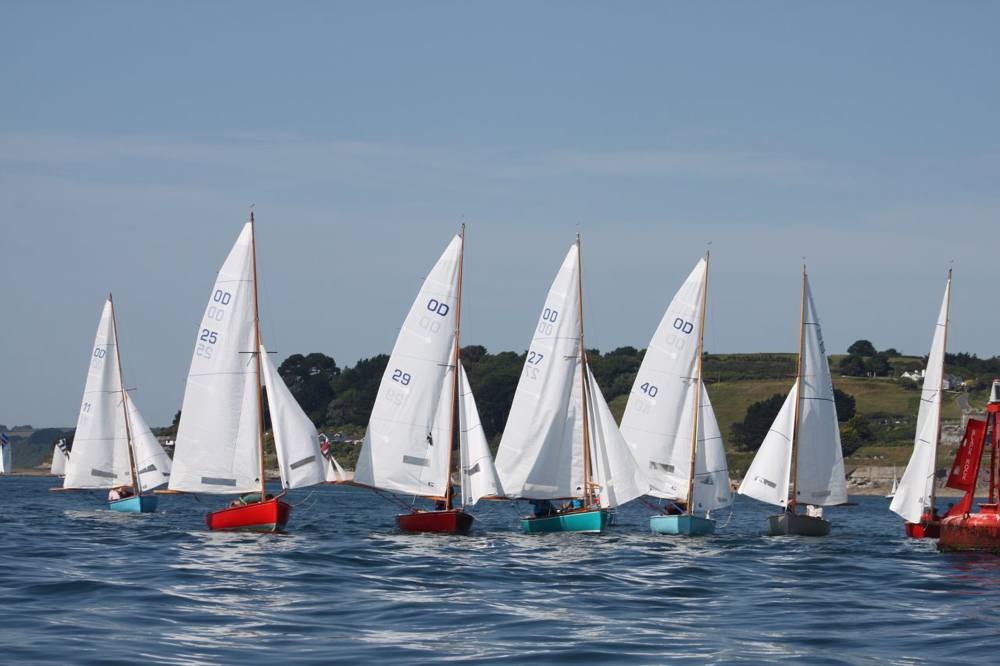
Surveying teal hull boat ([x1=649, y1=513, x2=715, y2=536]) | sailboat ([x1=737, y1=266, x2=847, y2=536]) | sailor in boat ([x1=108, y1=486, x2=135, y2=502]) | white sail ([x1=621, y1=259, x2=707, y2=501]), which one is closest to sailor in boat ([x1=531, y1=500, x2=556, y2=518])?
teal hull boat ([x1=649, y1=513, x2=715, y2=536])

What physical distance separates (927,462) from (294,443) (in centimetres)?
2350

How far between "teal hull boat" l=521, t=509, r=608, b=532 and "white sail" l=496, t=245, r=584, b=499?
3.13 feet

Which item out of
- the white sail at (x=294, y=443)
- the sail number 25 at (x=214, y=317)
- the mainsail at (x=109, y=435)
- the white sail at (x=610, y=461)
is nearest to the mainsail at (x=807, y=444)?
the white sail at (x=610, y=461)

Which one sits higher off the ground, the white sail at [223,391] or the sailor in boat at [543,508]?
the white sail at [223,391]

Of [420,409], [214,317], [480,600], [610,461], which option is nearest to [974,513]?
[610,461]

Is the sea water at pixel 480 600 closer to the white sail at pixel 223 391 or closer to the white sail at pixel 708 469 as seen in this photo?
the white sail at pixel 223 391

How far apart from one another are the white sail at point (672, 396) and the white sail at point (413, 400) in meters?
8.77

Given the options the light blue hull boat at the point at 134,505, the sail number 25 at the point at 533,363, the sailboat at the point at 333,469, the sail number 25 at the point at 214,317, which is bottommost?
the light blue hull boat at the point at 134,505

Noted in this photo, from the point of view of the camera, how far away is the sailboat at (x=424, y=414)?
42.8 m

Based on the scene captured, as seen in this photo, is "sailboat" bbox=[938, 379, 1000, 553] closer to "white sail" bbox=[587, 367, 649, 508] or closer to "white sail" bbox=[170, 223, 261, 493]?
"white sail" bbox=[587, 367, 649, 508]

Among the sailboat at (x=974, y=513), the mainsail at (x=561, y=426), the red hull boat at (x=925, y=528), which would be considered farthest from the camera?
the red hull boat at (x=925, y=528)

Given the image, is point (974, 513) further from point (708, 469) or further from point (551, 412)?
point (551, 412)

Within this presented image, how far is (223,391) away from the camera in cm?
4138

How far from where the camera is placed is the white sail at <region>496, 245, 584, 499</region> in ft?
145
